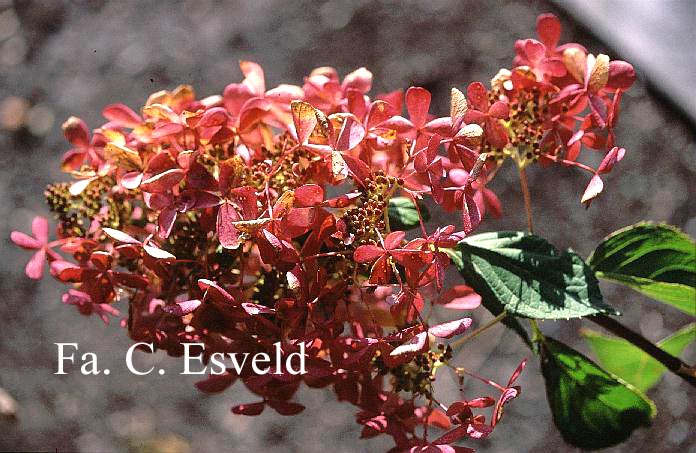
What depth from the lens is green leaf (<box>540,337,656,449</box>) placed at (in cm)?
68

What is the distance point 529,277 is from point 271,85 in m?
1.42

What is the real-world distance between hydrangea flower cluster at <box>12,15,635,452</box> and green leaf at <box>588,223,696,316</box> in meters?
0.11

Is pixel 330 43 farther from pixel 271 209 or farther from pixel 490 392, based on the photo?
pixel 271 209

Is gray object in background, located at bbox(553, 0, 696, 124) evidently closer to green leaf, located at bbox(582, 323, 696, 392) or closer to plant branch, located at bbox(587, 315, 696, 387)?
green leaf, located at bbox(582, 323, 696, 392)

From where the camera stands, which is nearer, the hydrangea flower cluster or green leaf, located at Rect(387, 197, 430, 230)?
the hydrangea flower cluster

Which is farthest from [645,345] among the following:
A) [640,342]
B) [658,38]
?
[658,38]

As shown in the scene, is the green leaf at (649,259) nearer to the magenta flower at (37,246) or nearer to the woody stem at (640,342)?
the woody stem at (640,342)

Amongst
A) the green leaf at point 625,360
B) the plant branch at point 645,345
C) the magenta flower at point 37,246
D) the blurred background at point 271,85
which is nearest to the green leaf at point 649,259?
the plant branch at point 645,345

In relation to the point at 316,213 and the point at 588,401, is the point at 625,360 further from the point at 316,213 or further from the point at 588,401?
the point at 316,213

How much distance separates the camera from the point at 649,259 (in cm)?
69

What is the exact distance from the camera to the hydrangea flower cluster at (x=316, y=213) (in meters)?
0.53

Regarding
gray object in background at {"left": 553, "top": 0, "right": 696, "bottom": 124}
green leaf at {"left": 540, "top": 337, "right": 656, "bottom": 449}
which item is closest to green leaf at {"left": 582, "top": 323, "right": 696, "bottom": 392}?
green leaf at {"left": 540, "top": 337, "right": 656, "bottom": 449}

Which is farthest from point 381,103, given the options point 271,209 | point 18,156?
point 18,156

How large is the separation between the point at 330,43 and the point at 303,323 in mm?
1568
